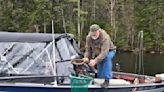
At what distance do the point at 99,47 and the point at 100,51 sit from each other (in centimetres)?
9

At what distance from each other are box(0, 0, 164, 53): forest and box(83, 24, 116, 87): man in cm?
2581

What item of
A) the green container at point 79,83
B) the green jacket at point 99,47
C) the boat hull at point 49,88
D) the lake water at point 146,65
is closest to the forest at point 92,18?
the lake water at point 146,65

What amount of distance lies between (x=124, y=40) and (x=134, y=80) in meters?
30.2

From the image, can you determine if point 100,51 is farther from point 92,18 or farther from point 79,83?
point 92,18

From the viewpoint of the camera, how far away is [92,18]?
4112cm

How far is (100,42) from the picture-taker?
8.31 metres

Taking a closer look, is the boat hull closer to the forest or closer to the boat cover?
the boat cover

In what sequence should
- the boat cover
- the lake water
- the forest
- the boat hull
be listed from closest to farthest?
the boat hull < the boat cover < the lake water < the forest

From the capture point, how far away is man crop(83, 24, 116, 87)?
8164mm

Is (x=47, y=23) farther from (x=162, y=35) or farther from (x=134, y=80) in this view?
(x=134, y=80)

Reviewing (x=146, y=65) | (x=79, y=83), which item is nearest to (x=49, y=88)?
(x=79, y=83)

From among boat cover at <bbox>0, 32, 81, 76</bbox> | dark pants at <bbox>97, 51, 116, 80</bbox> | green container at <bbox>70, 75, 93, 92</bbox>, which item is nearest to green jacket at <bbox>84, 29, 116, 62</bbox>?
dark pants at <bbox>97, 51, 116, 80</bbox>

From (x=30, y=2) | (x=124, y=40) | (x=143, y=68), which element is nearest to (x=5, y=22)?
(x=30, y=2)

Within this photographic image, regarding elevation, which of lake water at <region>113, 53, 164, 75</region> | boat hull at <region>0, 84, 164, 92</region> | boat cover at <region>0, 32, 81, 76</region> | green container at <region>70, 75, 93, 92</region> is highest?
boat cover at <region>0, 32, 81, 76</region>
